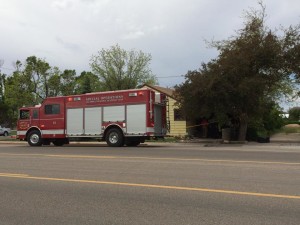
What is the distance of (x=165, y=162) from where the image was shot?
13.3m

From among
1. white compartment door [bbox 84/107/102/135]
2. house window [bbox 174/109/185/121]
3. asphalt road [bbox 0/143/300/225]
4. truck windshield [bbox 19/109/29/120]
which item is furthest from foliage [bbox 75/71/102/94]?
asphalt road [bbox 0/143/300/225]

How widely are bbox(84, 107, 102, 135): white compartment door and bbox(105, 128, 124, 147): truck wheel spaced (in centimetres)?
74

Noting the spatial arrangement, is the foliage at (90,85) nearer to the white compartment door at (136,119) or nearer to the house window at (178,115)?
the house window at (178,115)

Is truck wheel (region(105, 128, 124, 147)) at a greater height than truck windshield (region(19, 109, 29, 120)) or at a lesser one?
lesser

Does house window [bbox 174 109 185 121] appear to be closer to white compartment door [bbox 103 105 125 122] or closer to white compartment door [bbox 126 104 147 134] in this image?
white compartment door [bbox 126 104 147 134]

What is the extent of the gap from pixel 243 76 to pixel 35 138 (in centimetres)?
1333

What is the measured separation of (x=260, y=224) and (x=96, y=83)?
156 ft

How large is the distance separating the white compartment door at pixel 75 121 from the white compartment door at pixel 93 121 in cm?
36

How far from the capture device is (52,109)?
2550 centimetres

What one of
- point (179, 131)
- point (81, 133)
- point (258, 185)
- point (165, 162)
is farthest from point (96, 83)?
point (258, 185)

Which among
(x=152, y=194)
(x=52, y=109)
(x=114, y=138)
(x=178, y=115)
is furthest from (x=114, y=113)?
(x=152, y=194)

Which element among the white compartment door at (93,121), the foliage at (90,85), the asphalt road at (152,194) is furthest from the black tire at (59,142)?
the foliage at (90,85)

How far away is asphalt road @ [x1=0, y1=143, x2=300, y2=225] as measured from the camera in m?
6.28

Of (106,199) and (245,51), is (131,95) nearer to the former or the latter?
(245,51)
